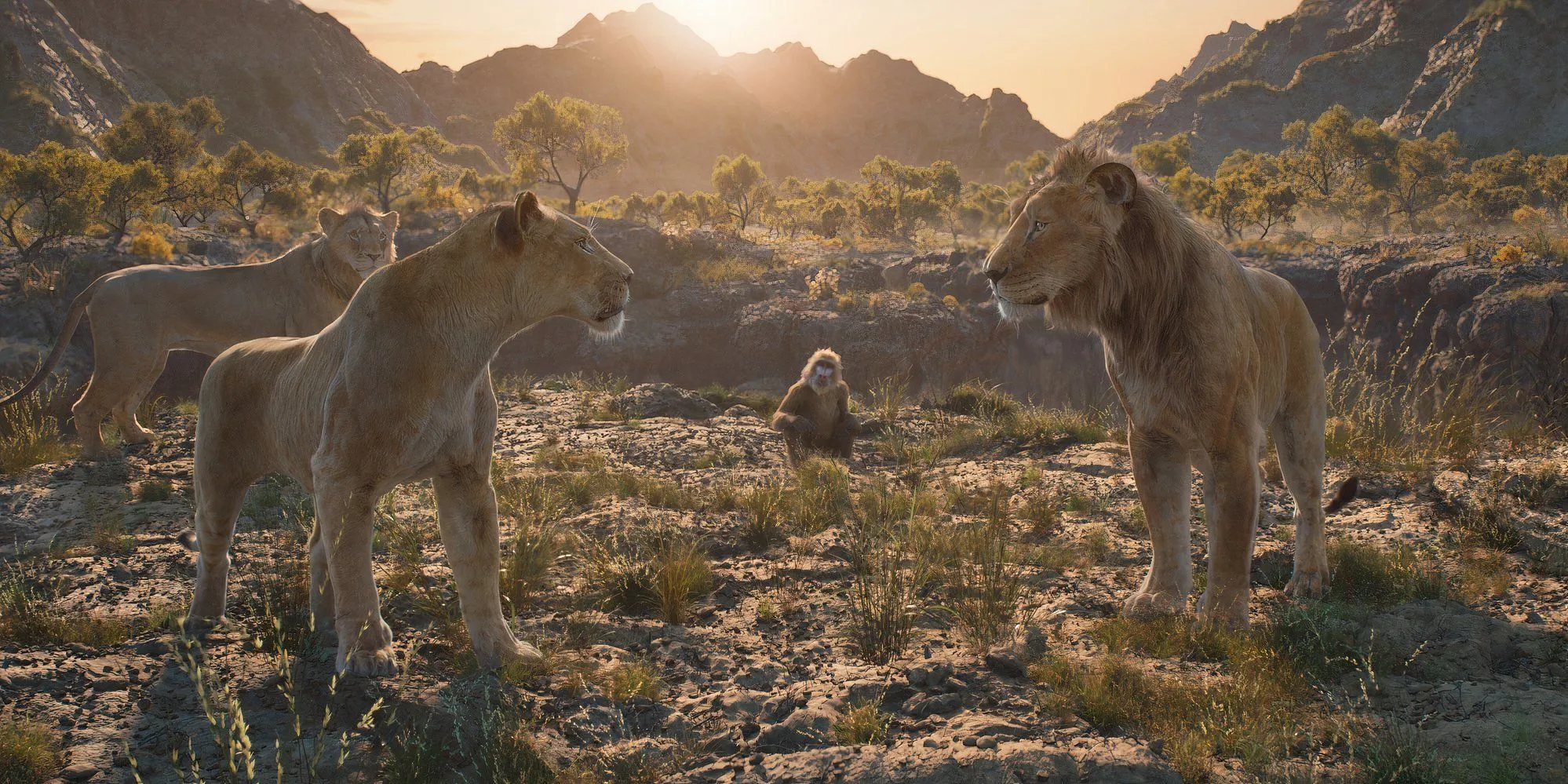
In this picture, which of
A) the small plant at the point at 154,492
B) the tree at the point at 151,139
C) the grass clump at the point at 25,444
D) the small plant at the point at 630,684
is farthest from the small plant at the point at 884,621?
the tree at the point at 151,139

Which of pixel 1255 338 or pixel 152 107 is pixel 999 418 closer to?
pixel 1255 338

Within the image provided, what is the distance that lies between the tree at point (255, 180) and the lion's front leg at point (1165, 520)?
44.8m

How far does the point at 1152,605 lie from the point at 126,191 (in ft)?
123

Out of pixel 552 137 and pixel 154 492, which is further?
pixel 552 137

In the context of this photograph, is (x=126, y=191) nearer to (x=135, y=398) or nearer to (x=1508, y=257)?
(x=135, y=398)

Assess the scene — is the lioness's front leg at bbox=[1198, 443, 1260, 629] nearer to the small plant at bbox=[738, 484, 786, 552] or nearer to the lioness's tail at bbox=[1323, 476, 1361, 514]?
the lioness's tail at bbox=[1323, 476, 1361, 514]

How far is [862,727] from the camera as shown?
11.8 ft

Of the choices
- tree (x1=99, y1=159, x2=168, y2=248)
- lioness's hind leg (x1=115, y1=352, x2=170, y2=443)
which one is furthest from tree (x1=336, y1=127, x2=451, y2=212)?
lioness's hind leg (x1=115, y1=352, x2=170, y2=443)

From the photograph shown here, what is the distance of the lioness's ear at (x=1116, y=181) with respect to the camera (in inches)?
168

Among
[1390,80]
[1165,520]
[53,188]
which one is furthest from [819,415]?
[1390,80]

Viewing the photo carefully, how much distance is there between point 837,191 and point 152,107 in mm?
49780

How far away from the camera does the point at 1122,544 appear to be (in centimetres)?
656

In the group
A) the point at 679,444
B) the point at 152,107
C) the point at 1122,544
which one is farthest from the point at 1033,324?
the point at 152,107

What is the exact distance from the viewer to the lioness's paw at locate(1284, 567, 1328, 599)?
203 inches
